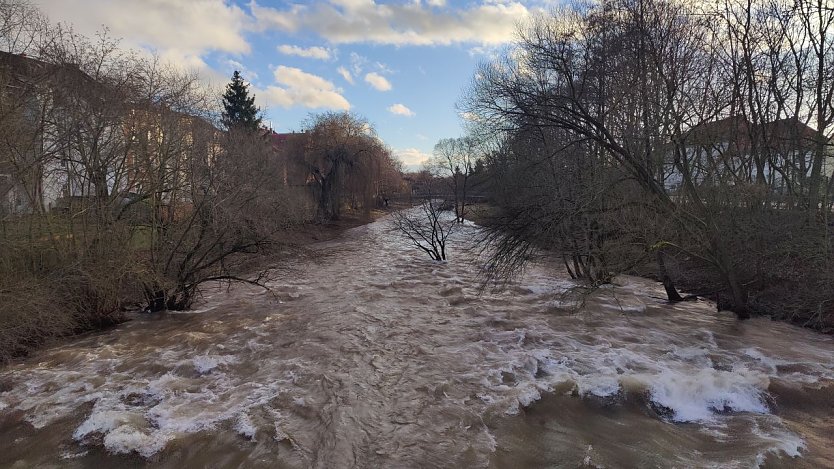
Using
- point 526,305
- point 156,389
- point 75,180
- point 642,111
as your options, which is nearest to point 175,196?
point 75,180

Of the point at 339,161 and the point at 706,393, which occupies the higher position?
the point at 339,161

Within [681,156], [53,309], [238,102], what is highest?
[238,102]

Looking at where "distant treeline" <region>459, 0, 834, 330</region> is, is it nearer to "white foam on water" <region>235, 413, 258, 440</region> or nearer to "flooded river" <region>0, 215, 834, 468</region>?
"flooded river" <region>0, 215, 834, 468</region>

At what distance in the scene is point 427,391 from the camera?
7395mm

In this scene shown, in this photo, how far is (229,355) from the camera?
359 inches

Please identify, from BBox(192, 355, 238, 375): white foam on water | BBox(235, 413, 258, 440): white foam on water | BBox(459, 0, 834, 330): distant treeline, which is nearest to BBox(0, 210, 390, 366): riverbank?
BBox(192, 355, 238, 375): white foam on water

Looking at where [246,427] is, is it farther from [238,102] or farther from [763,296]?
[238,102]

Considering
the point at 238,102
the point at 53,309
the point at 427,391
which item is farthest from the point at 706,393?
the point at 238,102

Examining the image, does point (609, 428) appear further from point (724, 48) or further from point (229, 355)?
point (724, 48)

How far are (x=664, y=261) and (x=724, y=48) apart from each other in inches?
301

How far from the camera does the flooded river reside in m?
5.72

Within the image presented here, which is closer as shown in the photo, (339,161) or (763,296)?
(763,296)

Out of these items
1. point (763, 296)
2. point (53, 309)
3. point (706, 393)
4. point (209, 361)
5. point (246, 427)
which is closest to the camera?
point (246, 427)

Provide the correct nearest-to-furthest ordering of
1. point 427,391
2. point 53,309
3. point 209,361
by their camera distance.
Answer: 1. point 427,391
2. point 209,361
3. point 53,309
